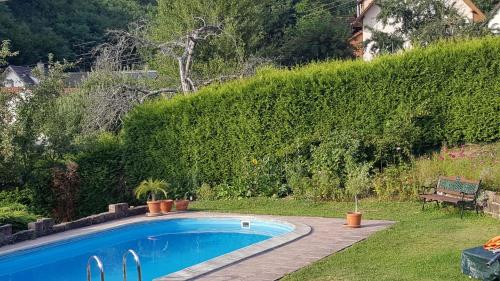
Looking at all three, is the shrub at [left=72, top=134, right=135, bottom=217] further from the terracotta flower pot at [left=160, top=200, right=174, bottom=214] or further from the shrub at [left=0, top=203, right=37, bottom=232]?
the shrub at [left=0, top=203, right=37, bottom=232]

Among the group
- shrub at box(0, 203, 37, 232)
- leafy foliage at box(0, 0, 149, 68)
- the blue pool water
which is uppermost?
leafy foliage at box(0, 0, 149, 68)

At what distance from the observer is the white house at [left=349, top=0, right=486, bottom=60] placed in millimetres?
29469

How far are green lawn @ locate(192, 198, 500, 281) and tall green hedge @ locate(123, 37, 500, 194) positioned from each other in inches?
112

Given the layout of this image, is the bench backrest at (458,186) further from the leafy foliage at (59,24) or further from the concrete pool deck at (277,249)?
the leafy foliage at (59,24)

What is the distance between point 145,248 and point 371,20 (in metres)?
26.0

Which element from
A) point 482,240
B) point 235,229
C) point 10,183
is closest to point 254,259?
point 482,240

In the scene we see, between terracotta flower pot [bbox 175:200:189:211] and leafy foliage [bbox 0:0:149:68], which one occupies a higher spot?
leafy foliage [bbox 0:0:149:68]

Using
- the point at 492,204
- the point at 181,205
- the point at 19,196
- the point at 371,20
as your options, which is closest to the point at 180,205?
the point at 181,205

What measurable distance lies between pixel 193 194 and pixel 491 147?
892cm

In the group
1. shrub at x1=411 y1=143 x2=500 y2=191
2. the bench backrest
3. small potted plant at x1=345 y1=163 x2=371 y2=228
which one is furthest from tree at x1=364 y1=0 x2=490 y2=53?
the bench backrest

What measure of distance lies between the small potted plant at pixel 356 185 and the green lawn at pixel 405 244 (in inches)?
22.7

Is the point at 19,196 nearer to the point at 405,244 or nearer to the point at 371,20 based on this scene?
the point at 405,244

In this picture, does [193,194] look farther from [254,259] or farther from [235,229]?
[254,259]

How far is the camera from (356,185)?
1359 cm
